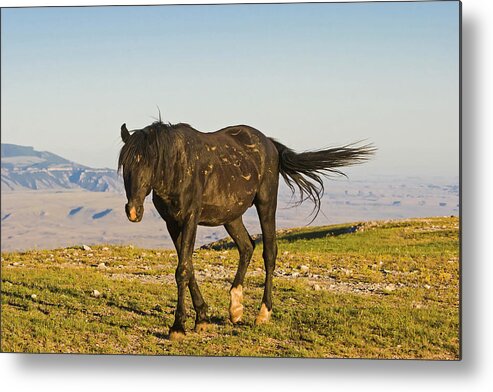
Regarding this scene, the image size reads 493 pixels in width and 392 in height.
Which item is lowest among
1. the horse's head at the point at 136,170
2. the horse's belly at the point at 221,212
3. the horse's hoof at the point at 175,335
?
the horse's hoof at the point at 175,335

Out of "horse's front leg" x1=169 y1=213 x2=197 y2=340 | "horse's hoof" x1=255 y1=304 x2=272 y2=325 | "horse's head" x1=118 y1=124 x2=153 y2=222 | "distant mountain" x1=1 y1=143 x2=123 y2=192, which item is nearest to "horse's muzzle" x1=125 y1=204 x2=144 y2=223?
"horse's head" x1=118 y1=124 x2=153 y2=222

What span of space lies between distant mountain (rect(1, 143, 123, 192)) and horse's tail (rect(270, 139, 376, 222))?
1.97 m

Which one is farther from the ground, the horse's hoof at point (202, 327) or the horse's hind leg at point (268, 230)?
the horse's hind leg at point (268, 230)

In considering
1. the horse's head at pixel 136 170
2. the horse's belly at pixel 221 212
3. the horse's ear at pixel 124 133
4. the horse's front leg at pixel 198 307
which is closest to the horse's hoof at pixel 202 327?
the horse's front leg at pixel 198 307

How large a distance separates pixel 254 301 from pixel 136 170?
2915mm

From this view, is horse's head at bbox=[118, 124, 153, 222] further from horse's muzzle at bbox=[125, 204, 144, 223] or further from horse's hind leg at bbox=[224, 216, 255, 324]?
horse's hind leg at bbox=[224, 216, 255, 324]

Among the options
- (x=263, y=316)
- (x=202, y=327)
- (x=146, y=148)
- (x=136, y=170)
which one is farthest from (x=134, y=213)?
(x=263, y=316)

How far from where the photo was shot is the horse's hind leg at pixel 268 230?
32.1ft

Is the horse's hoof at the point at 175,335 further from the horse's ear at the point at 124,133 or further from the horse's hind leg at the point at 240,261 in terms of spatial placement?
the horse's ear at the point at 124,133

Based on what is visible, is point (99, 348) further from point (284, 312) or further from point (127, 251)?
point (127, 251)

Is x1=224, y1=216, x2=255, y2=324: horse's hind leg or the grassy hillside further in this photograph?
x1=224, y1=216, x2=255, y2=324: horse's hind leg

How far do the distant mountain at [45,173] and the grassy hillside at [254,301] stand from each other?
4.42ft

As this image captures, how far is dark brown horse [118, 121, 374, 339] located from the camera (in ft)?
27.6

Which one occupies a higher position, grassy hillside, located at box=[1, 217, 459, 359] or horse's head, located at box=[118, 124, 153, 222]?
horse's head, located at box=[118, 124, 153, 222]
